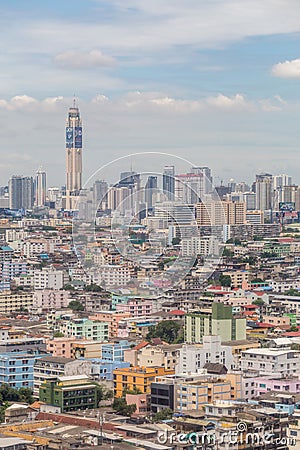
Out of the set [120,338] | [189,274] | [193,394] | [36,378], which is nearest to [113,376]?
[36,378]

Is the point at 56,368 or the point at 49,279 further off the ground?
the point at 49,279

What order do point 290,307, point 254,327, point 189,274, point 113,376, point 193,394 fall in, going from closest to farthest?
point 193,394 → point 113,376 → point 254,327 → point 290,307 → point 189,274

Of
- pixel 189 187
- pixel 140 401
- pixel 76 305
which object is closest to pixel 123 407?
pixel 140 401

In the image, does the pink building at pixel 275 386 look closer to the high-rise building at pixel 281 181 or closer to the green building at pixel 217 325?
the green building at pixel 217 325

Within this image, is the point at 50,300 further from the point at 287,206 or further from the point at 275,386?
the point at 287,206

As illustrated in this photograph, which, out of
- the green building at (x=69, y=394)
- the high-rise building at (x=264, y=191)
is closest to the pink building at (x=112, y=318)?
the green building at (x=69, y=394)

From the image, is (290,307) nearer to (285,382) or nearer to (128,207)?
(128,207)

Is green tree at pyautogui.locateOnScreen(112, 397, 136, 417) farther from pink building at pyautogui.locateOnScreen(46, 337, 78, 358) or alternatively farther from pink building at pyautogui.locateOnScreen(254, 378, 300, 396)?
pink building at pyautogui.locateOnScreen(46, 337, 78, 358)
